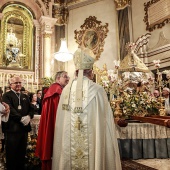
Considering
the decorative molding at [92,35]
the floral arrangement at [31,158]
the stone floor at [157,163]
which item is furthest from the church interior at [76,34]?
the stone floor at [157,163]

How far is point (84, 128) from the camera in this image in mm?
2490

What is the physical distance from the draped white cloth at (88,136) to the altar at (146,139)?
1.84 meters

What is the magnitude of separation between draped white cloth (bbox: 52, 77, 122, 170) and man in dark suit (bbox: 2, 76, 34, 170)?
1.16 meters

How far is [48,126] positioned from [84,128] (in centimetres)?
76

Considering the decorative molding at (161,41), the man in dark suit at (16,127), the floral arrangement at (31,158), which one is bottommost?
the floral arrangement at (31,158)

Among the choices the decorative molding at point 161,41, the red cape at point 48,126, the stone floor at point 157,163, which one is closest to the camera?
the red cape at point 48,126

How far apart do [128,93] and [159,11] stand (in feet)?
18.0

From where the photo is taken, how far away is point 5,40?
9914 millimetres

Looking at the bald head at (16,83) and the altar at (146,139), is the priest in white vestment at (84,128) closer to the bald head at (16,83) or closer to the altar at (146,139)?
the bald head at (16,83)

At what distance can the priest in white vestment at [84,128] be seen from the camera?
234cm

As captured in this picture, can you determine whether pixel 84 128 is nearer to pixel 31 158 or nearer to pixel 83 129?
pixel 83 129

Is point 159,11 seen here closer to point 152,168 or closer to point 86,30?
point 86,30

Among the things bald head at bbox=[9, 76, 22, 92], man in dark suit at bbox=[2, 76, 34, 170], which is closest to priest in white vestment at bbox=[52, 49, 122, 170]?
man in dark suit at bbox=[2, 76, 34, 170]

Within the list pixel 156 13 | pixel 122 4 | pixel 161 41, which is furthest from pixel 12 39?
pixel 161 41
